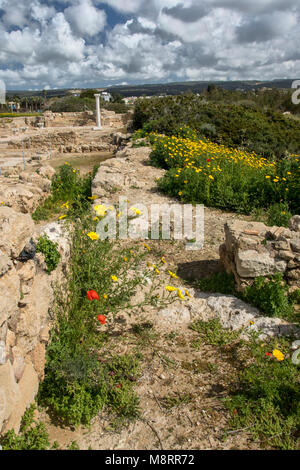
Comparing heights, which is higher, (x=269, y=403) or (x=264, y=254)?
(x=264, y=254)

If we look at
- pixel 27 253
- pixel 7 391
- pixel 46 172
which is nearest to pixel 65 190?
pixel 46 172

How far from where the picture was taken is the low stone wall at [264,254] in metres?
3.72

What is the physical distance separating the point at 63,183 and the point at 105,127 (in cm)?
1853

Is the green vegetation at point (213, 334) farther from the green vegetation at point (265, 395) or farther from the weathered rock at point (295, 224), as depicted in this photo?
the weathered rock at point (295, 224)

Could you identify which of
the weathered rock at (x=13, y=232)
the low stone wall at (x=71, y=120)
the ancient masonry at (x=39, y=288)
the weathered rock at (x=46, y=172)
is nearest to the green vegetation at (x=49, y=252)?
the ancient masonry at (x=39, y=288)

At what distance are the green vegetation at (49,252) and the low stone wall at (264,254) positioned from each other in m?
2.06

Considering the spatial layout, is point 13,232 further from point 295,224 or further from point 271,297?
point 295,224

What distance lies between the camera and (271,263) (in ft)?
12.2

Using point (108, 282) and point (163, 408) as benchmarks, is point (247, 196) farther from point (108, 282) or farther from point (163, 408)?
point (163, 408)

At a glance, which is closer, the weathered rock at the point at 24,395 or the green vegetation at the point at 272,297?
the weathered rock at the point at 24,395

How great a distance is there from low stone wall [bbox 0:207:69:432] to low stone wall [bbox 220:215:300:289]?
2149mm

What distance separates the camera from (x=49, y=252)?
3.10 m

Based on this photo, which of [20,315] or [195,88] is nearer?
[20,315]

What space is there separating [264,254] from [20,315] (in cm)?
269
